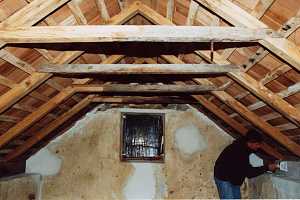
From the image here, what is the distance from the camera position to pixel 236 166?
180 inches

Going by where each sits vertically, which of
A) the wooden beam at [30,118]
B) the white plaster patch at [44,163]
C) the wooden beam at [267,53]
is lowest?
the white plaster patch at [44,163]

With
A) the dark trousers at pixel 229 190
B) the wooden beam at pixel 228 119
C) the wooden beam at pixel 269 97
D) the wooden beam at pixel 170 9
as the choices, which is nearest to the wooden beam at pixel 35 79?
the wooden beam at pixel 170 9

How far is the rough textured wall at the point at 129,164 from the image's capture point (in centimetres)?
634

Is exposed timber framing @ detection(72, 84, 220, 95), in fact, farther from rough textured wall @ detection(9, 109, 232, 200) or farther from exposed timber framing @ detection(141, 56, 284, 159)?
rough textured wall @ detection(9, 109, 232, 200)

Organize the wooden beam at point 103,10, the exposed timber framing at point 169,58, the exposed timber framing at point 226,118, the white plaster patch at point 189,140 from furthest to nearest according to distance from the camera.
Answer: the white plaster patch at point 189,140 < the exposed timber framing at point 226,118 < the exposed timber framing at point 169,58 < the wooden beam at point 103,10

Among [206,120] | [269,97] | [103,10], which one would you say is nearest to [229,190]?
[269,97]

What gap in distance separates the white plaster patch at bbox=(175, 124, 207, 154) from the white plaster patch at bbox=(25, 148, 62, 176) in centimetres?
252

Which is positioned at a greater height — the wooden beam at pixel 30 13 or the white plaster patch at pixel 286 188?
the wooden beam at pixel 30 13

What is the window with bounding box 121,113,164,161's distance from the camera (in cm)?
655

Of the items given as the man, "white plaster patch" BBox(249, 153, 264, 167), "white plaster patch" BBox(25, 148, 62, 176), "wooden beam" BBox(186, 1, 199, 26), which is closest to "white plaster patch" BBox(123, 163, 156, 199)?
"white plaster patch" BBox(25, 148, 62, 176)

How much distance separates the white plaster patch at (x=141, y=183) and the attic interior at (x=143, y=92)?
2 cm

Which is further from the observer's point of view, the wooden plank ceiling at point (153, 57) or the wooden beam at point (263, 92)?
the wooden beam at point (263, 92)

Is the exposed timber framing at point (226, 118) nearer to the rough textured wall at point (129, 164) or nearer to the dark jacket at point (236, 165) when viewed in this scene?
the dark jacket at point (236, 165)

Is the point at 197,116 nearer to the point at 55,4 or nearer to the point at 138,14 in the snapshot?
the point at 138,14
